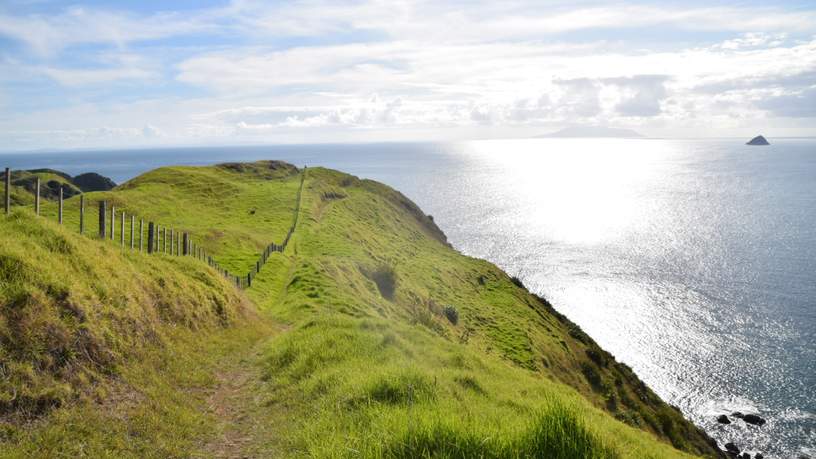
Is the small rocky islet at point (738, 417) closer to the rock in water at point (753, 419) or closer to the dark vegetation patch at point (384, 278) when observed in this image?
the rock in water at point (753, 419)

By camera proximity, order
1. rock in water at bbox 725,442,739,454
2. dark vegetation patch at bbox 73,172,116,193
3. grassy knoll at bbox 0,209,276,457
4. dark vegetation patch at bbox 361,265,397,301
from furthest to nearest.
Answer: dark vegetation patch at bbox 73,172,116,193, rock in water at bbox 725,442,739,454, dark vegetation patch at bbox 361,265,397,301, grassy knoll at bbox 0,209,276,457

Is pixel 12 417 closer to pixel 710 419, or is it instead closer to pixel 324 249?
pixel 324 249

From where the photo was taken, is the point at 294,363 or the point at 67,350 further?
the point at 294,363

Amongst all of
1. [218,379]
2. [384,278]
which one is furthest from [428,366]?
[384,278]

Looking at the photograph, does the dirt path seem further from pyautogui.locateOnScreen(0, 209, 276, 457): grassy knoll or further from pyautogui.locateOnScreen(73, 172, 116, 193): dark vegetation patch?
pyautogui.locateOnScreen(73, 172, 116, 193): dark vegetation patch

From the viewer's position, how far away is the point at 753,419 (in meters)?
56.3

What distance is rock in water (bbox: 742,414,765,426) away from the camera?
183 feet

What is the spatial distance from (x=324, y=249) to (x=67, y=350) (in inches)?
1892

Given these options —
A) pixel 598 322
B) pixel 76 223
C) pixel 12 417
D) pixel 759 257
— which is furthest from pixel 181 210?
pixel 759 257

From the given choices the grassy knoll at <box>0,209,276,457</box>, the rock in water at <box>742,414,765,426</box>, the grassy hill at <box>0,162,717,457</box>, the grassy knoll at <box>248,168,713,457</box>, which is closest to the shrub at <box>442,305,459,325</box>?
the grassy knoll at <box>248,168,713,457</box>

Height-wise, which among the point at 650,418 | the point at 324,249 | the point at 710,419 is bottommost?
the point at 710,419

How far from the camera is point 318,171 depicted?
137875 mm

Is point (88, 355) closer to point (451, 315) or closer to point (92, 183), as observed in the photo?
point (451, 315)

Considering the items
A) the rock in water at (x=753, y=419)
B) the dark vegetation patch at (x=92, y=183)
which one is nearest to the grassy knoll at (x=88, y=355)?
the rock in water at (x=753, y=419)
